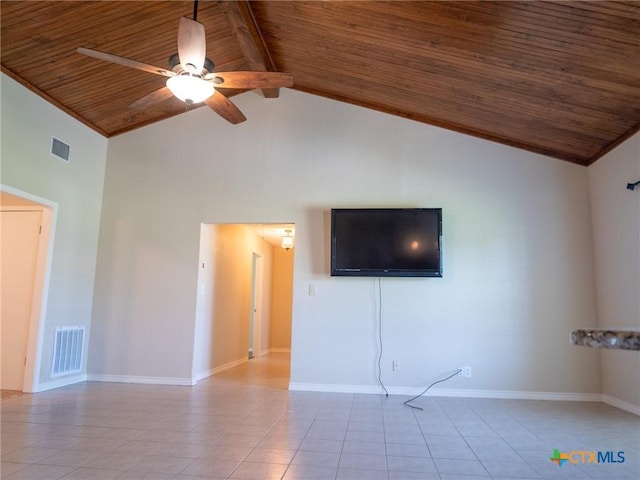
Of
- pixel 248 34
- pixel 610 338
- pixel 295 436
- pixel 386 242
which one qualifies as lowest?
pixel 295 436

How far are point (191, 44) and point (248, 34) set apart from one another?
4.56ft

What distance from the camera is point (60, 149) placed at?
4512 mm

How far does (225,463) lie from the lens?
8.13ft

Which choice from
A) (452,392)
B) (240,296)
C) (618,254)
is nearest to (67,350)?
(240,296)

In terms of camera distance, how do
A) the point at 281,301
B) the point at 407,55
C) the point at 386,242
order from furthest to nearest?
the point at 281,301
the point at 386,242
the point at 407,55

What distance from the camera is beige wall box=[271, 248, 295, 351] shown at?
888 cm

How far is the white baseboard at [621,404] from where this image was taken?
145 inches

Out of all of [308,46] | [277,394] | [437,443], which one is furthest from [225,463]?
[308,46]

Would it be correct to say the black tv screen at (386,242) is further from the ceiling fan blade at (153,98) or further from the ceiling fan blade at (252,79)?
the ceiling fan blade at (153,98)

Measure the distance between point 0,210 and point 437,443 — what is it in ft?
16.9

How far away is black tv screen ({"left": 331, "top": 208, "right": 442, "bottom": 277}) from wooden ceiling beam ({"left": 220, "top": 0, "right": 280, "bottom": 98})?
1779mm

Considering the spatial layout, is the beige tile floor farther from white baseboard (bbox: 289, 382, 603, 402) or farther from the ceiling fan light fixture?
the ceiling fan light fixture

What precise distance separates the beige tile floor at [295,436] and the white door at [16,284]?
590 millimetres

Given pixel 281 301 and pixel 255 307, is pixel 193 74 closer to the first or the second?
pixel 255 307
